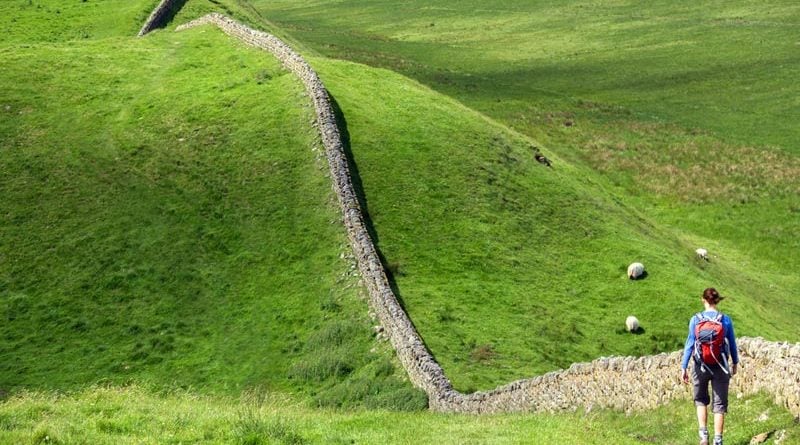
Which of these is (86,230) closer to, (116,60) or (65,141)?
(65,141)

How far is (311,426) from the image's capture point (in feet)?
69.0

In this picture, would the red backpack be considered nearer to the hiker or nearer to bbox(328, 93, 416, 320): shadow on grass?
the hiker

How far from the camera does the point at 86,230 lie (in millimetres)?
50406

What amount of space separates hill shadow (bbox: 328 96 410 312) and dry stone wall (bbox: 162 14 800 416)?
1.38m

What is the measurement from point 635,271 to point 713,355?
32984mm

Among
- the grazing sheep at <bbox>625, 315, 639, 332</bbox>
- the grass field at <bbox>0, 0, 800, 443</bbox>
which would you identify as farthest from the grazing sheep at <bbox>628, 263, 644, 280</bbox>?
the grazing sheep at <bbox>625, 315, 639, 332</bbox>

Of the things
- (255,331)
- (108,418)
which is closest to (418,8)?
(255,331)

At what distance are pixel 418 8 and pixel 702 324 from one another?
616 feet

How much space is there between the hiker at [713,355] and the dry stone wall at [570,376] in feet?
5.43

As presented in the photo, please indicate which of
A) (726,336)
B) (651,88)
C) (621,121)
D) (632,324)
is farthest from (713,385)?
(651,88)

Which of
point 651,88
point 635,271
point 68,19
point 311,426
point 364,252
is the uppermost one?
point 68,19

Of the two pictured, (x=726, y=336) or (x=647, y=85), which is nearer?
(x=726, y=336)

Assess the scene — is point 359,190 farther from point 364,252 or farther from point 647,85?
point 647,85

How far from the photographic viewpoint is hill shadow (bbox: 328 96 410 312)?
45.7 metres
